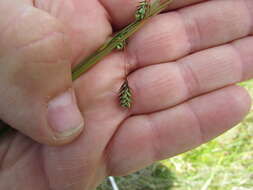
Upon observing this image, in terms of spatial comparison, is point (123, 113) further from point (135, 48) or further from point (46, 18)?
point (46, 18)

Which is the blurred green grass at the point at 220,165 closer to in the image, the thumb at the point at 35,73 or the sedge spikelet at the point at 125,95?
the sedge spikelet at the point at 125,95

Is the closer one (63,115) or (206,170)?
(63,115)

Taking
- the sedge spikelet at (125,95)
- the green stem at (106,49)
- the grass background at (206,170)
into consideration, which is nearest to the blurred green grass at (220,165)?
the grass background at (206,170)

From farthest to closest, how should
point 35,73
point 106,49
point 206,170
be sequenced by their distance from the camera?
point 206,170, point 106,49, point 35,73

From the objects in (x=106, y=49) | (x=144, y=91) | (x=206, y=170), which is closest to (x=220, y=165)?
(x=206, y=170)

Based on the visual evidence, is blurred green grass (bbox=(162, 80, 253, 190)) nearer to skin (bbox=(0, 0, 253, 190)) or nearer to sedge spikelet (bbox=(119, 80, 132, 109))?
skin (bbox=(0, 0, 253, 190))

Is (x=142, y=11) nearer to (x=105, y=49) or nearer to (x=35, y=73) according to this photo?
(x=105, y=49)
